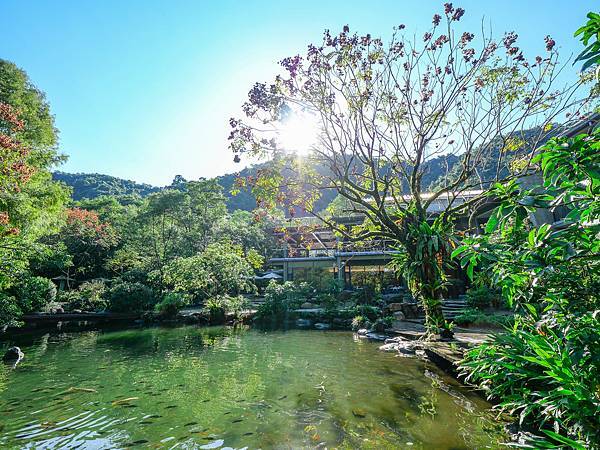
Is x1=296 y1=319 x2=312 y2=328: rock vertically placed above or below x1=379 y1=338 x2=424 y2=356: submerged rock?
below

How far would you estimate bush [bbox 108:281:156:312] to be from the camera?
19688 millimetres

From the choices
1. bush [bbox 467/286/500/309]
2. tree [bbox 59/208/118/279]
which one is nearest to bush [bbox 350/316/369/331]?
bush [bbox 467/286/500/309]

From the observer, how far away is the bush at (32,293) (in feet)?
49.7

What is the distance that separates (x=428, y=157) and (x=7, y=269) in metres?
13.9

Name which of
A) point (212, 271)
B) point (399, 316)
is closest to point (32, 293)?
point (212, 271)

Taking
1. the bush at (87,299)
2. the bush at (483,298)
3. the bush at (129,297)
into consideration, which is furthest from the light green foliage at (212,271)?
the bush at (483,298)

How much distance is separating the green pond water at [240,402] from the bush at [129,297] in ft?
32.4

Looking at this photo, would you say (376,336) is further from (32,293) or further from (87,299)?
(87,299)

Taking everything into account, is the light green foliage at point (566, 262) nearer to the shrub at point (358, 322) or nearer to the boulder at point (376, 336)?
the boulder at point (376, 336)

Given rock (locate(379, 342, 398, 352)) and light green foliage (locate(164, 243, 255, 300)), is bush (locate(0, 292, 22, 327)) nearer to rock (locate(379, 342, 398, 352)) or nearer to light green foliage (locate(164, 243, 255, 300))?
light green foliage (locate(164, 243, 255, 300))

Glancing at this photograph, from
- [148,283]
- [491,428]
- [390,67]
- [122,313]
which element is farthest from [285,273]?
[491,428]

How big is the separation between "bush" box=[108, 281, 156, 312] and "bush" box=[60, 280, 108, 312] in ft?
2.89

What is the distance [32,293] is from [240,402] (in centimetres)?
1567

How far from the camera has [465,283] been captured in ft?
57.8
